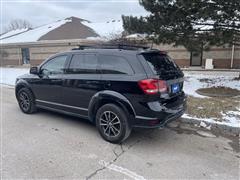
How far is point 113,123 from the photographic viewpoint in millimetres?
4094

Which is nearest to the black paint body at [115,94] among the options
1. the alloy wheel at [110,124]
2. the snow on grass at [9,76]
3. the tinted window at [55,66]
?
the tinted window at [55,66]

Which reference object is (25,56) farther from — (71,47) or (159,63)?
(159,63)

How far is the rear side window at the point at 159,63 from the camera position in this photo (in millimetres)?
3881

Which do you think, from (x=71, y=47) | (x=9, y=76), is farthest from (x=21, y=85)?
(x=71, y=47)

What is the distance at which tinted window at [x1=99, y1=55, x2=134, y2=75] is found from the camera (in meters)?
3.92

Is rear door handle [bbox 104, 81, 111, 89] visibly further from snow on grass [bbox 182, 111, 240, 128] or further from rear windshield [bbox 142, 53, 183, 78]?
snow on grass [bbox 182, 111, 240, 128]

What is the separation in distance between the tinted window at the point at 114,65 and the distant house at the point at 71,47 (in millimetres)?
10705

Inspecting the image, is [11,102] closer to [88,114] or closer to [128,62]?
[88,114]

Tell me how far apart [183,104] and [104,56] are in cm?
190

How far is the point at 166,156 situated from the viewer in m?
3.60

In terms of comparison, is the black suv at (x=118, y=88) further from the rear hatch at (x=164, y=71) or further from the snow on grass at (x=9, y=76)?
the snow on grass at (x=9, y=76)

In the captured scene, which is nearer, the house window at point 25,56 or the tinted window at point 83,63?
the tinted window at point 83,63

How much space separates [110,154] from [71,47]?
18354 mm

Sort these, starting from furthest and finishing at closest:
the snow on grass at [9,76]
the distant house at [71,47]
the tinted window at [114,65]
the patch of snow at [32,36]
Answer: the patch of snow at [32,36] < the distant house at [71,47] < the snow on grass at [9,76] < the tinted window at [114,65]
